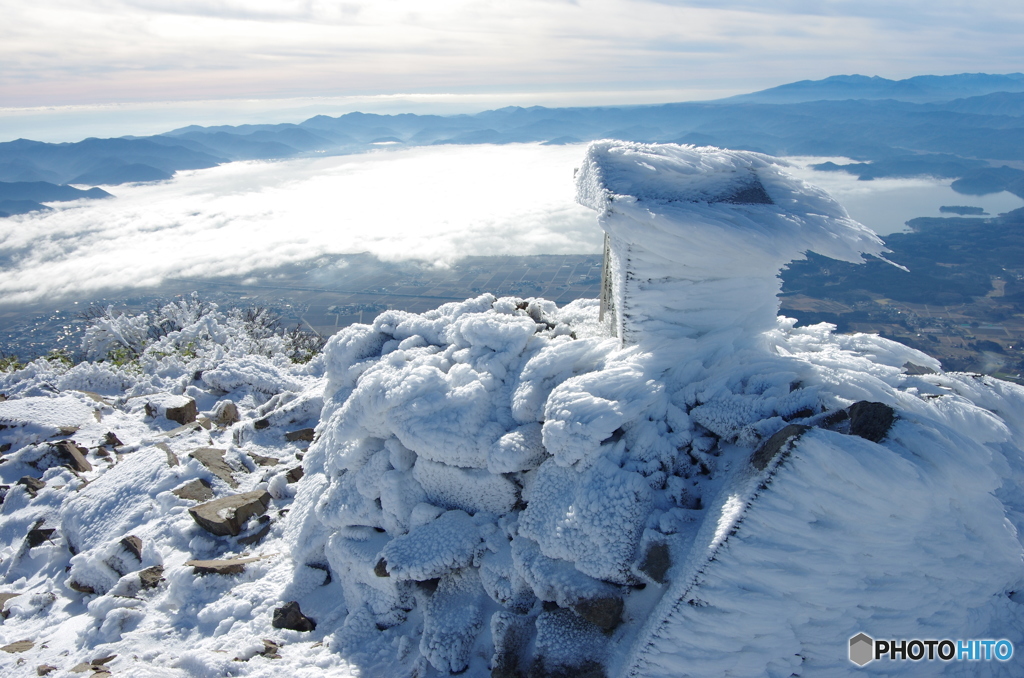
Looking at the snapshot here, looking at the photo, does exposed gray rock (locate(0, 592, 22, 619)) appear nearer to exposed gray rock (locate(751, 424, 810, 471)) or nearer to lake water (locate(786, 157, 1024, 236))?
exposed gray rock (locate(751, 424, 810, 471))

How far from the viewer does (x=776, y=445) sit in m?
3.41

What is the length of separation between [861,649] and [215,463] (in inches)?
284

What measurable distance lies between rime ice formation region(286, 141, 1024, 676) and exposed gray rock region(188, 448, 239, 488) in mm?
1607

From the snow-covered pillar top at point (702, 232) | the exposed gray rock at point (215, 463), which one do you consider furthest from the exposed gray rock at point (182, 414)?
the snow-covered pillar top at point (702, 232)

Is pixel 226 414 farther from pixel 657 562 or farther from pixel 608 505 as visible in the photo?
pixel 657 562

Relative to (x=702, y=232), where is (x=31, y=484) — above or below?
below

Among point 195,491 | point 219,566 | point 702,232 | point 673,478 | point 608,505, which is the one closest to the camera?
point 608,505

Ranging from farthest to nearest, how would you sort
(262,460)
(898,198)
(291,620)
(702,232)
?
(898,198) → (262,460) → (291,620) → (702,232)

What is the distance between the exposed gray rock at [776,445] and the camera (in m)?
3.30

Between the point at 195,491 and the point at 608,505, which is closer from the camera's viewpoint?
the point at 608,505

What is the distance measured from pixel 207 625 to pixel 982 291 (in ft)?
290

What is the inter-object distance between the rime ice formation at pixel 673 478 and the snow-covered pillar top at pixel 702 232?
23mm

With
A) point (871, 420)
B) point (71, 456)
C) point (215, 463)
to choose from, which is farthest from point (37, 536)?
point (871, 420)

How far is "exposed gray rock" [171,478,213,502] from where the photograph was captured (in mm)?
6402
